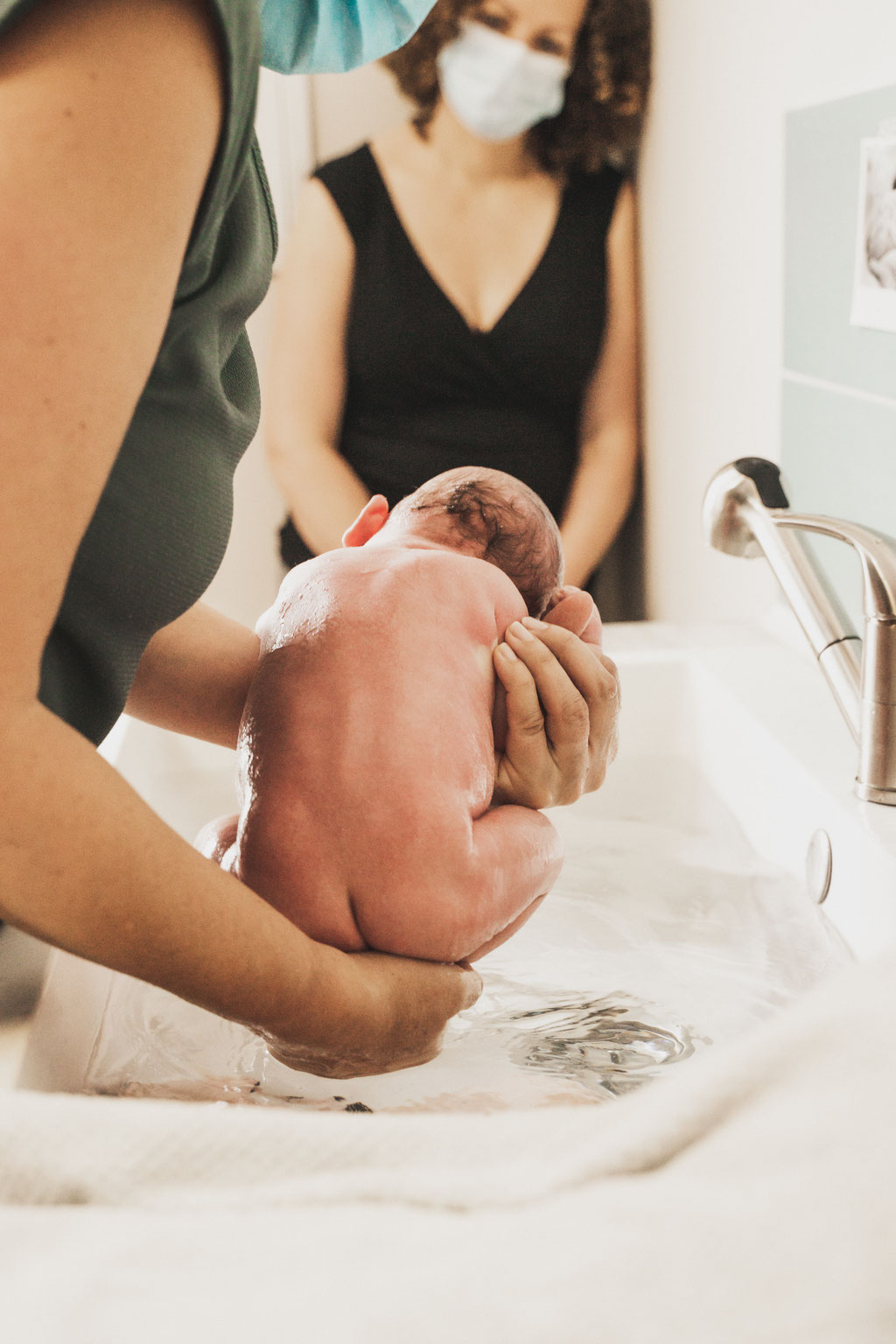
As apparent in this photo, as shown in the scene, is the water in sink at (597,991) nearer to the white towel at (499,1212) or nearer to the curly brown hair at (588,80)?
the white towel at (499,1212)

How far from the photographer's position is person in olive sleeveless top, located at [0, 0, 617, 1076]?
0.37 metres

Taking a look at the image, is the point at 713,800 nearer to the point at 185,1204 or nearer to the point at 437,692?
the point at 437,692

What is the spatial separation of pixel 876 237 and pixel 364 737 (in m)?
0.66

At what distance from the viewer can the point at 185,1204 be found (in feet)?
1.03

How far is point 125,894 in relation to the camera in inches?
17.9

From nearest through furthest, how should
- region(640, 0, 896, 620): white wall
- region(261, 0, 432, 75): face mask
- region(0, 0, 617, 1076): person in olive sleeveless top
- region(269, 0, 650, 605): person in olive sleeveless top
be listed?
region(0, 0, 617, 1076): person in olive sleeveless top → region(261, 0, 432, 75): face mask → region(640, 0, 896, 620): white wall → region(269, 0, 650, 605): person in olive sleeveless top

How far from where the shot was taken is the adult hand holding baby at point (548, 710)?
0.71m

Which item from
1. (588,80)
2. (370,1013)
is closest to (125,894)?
(370,1013)

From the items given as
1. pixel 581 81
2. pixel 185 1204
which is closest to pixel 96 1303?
pixel 185 1204

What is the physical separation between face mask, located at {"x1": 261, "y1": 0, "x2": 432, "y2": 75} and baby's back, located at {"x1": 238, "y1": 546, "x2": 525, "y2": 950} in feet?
0.97

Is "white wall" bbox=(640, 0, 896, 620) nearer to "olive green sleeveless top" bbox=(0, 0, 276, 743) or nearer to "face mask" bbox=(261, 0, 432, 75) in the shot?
"face mask" bbox=(261, 0, 432, 75)

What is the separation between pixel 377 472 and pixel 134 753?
873 mm

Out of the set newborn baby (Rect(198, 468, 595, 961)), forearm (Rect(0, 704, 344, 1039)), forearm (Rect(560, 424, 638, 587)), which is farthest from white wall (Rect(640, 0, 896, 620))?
forearm (Rect(0, 704, 344, 1039))

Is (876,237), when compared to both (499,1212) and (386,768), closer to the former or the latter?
(386,768)
